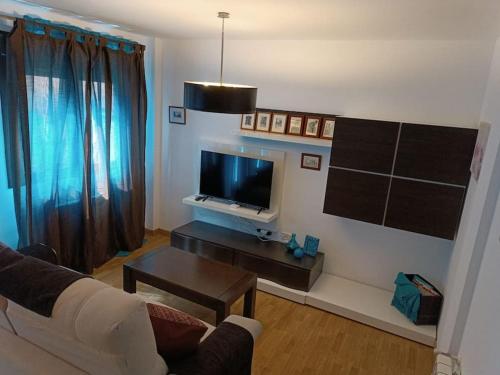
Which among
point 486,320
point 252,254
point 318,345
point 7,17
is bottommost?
point 318,345

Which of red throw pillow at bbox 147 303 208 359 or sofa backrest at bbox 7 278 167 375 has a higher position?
sofa backrest at bbox 7 278 167 375

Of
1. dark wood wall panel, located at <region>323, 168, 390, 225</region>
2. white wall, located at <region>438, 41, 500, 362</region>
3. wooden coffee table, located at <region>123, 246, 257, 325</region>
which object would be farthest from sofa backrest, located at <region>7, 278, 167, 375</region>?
dark wood wall panel, located at <region>323, 168, 390, 225</region>

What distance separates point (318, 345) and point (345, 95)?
7.18 ft

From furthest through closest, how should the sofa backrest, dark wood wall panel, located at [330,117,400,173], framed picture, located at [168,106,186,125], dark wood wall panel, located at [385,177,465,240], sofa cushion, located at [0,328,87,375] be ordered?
framed picture, located at [168,106,186,125]
dark wood wall panel, located at [330,117,400,173]
dark wood wall panel, located at [385,177,465,240]
sofa cushion, located at [0,328,87,375]
the sofa backrest

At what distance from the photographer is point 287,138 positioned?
3.40 meters

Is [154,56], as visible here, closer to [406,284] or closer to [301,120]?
[301,120]

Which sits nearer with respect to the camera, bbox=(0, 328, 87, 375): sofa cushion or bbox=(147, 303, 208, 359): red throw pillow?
bbox=(0, 328, 87, 375): sofa cushion

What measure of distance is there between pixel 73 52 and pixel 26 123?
74cm

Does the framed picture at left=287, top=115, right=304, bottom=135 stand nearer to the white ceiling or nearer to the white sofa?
the white ceiling

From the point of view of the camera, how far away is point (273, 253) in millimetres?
3488

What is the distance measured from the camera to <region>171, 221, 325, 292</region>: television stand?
330 centimetres

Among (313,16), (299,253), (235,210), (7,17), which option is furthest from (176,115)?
(313,16)

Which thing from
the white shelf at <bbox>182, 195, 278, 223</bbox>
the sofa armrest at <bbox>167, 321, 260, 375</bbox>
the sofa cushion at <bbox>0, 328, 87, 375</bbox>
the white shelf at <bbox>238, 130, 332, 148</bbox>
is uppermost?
the white shelf at <bbox>238, 130, 332, 148</bbox>

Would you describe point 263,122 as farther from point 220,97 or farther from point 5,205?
point 5,205
